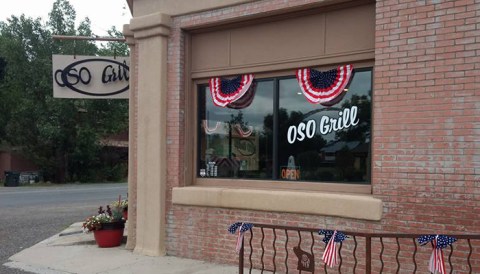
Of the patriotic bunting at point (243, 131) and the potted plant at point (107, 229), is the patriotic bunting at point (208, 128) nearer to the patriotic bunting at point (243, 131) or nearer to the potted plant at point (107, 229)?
the patriotic bunting at point (243, 131)

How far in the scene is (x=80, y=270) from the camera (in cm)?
702

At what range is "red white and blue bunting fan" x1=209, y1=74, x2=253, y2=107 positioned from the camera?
7539mm

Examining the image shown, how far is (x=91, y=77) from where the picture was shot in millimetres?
9344

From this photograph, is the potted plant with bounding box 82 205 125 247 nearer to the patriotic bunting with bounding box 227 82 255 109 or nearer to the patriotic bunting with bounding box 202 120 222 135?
the patriotic bunting with bounding box 202 120 222 135

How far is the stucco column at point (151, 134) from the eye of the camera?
25.7 feet

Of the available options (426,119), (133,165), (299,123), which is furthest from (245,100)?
(426,119)

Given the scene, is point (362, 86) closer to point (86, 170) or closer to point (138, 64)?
point (138, 64)

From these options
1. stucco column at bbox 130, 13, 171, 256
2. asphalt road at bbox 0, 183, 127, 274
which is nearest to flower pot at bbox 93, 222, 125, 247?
stucco column at bbox 130, 13, 171, 256

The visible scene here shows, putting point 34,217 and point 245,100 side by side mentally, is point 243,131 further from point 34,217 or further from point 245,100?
point 34,217

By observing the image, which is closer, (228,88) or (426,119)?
(426,119)

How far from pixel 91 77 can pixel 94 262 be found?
3708 millimetres

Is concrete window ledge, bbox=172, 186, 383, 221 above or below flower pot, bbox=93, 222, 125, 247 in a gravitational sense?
above

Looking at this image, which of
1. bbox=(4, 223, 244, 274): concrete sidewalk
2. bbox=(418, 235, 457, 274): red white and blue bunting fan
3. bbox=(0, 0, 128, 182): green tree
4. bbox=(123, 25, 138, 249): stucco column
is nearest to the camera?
bbox=(418, 235, 457, 274): red white and blue bunting fan

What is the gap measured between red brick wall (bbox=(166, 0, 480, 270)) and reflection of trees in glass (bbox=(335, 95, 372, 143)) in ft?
1.28
